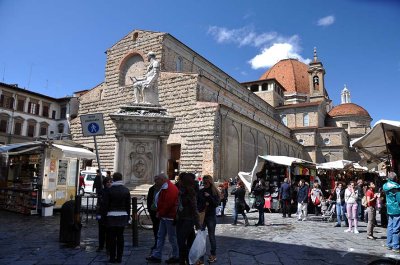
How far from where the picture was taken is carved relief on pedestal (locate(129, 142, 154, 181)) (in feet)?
36.7

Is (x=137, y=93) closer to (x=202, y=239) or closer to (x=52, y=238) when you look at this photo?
(x=52, y=238)

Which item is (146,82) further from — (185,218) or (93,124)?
(185,218)

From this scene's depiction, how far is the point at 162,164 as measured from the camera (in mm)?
11148

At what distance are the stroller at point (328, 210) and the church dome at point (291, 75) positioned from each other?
47.7 m

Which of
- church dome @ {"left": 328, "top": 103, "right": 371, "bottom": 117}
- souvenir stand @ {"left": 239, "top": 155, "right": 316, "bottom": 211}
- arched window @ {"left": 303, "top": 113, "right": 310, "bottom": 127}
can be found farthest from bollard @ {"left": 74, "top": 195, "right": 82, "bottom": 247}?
church dome @ {"left": 328, "top": 103, "right": 371, "bottom": 117}

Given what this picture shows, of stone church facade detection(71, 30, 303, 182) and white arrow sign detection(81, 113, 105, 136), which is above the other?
stone church facade detection(71, 30, 303, 182)

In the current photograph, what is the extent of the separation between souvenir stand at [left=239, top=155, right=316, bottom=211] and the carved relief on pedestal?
5502mm

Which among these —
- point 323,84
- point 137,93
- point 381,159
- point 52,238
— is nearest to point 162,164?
point 137,93

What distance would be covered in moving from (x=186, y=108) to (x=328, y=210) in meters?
16.5

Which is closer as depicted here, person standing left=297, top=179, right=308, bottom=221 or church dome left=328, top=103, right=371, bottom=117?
person standing left=297, top=179, right=308, bottom=221

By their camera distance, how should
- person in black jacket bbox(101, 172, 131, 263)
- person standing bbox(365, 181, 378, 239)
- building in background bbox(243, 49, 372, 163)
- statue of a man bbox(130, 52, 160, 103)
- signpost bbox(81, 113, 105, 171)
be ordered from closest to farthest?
1. person in black jacket bbox(101, 172, 131, 263)
2. signpost bbox(81, 113, 105, 171)
3. person standing bbox(365, 181, 378, 239)
4. statue of a man bbox(130, 52, 160, 103)
5. building in background bbox(243, 49, 372, 163)

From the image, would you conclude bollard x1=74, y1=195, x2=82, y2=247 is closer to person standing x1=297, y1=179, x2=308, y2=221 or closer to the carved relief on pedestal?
the carved relief on pedestal

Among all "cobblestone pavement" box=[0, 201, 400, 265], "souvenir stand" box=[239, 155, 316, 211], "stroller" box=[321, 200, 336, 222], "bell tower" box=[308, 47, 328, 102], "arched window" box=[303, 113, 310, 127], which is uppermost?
"bell tower" box=[308, 47, 328, 102]

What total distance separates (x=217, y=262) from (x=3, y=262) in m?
3.42
